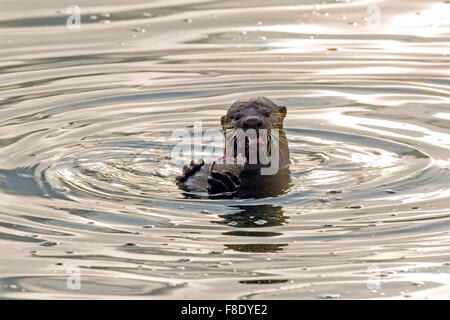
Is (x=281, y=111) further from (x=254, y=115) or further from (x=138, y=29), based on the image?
(x=138, y=29)

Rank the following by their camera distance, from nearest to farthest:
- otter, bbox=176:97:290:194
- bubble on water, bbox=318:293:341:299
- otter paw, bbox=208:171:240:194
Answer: bubble on water, bbox=318:293:341:299, otter paw, bbox=208:171:240:194, otter, bbox=176:97:290:194

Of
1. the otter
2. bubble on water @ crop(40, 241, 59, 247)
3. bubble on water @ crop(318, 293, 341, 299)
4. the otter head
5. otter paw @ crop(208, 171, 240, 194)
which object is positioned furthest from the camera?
the otter head

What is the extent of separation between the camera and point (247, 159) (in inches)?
327

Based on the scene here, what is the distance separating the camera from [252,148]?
27.2 feet

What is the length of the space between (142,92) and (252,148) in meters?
3.21

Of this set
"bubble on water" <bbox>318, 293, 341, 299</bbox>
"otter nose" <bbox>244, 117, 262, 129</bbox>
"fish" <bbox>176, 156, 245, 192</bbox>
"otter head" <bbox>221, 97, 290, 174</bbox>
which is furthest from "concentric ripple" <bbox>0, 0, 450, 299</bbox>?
"otter nose" <bbox>244, 117, 262, 129</bbox>

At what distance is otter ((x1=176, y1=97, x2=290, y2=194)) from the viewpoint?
801 cm

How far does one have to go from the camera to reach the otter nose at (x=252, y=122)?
8.20 m

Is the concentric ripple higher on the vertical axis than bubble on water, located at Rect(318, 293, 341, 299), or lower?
higher

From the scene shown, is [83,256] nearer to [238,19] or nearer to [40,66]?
[40,66]

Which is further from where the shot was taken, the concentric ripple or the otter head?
the otter head

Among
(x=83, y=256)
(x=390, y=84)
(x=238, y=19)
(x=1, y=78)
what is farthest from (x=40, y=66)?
(x=83, y=256)

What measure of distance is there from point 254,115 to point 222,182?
0.94m

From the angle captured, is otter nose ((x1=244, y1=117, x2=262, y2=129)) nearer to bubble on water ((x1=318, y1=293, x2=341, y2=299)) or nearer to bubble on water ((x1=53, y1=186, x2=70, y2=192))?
bubble on water ((x1=53, y1=186, x2=70, y2=192))
